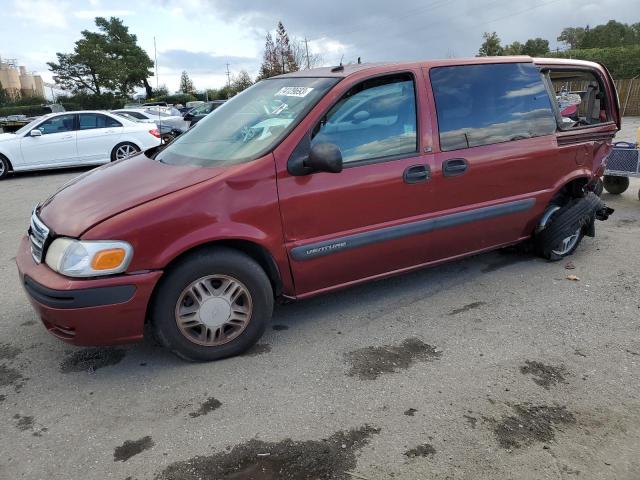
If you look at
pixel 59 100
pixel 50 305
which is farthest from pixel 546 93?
pixel 59 100

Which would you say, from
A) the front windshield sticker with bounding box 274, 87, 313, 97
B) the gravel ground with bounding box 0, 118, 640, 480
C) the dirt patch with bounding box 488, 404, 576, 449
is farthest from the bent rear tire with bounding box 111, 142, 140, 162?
the dirt patch with bounding box 488, 404, 576, 449

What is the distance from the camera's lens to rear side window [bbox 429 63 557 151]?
391 cm

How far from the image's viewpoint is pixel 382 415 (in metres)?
2.75

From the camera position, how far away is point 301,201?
335 centimetres

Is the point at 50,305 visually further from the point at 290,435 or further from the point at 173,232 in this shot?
the point at 290,435

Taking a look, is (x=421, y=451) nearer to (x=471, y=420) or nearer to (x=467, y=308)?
(x=471, y=420)

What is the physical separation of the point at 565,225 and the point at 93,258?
3.84 metres

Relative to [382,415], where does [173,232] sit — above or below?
above

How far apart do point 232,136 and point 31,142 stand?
9.73 m

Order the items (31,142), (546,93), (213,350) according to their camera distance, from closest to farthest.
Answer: (213,350) → (546,93) → (31,142)

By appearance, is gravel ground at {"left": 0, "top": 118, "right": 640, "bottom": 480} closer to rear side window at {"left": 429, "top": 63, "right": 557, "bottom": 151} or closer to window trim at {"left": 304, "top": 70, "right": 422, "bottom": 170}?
window trim at {"left": 304, "top": 70, "right": 422, "bottom": 170}

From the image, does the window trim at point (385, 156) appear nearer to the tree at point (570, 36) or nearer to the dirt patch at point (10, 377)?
the dirt patch at point (10, 377)

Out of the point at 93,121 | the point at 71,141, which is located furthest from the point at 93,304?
the point at 93,121

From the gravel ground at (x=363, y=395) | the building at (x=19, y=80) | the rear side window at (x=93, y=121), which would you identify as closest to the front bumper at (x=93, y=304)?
the gravel ground at (x=363, y=395)
